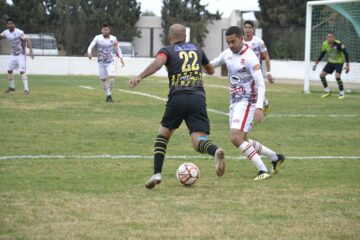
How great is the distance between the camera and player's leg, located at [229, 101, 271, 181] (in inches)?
351

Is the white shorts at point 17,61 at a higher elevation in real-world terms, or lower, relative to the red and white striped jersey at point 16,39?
lower

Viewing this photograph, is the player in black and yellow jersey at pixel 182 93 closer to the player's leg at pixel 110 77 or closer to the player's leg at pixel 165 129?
the player's leg at pixel 165 129

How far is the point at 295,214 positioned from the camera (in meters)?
6.72

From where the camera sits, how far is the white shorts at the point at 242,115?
29.4 ft

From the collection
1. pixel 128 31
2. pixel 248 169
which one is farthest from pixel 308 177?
A: pixel 128 31

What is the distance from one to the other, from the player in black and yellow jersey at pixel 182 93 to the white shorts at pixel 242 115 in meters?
0.66

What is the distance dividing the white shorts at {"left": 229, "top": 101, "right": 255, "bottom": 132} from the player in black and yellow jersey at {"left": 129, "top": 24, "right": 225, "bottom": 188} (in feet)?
2.15

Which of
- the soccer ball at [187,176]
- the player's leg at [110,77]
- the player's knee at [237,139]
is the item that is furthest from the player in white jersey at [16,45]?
the soccer ball at [187,176]

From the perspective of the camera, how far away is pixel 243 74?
29.6 ft

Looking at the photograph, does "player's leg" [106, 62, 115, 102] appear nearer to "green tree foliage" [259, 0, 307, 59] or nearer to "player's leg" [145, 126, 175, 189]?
"player's leg" [145, 126, 175, 189]

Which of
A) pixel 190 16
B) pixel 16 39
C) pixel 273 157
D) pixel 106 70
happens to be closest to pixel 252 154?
pixel 273 157

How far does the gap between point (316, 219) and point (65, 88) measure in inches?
791

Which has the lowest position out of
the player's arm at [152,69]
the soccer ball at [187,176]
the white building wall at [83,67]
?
the white building wall at [83,67]

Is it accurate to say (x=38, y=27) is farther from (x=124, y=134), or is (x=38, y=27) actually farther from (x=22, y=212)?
(x=22, y=212)
